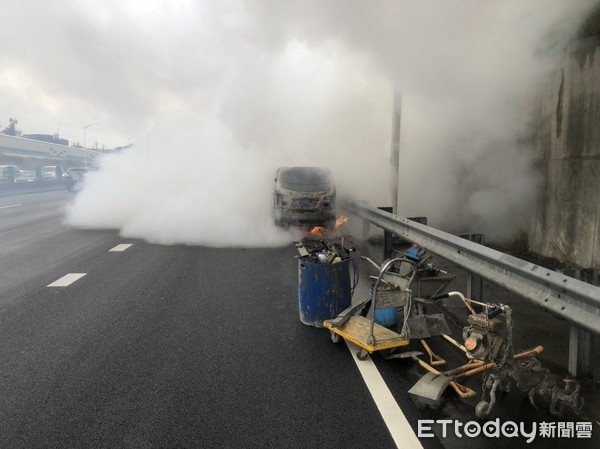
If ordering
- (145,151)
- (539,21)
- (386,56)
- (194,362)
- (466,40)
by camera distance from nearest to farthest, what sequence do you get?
(194,362) → (539,21) → (466,40) → (386,56) → (145,151)

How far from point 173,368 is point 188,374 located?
0.59ft

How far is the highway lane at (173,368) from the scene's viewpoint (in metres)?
2.54

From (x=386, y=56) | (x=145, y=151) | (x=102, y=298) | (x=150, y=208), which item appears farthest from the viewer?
(x=145, y=151)

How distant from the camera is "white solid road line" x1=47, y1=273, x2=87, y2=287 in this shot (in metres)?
5.85

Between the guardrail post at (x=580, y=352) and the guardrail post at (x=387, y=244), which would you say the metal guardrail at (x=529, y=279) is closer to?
the guardrail post at (x=580, y=352)

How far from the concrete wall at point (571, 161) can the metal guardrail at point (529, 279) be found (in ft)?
7.63

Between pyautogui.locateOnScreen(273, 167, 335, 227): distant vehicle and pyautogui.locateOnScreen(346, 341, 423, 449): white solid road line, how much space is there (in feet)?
20.6

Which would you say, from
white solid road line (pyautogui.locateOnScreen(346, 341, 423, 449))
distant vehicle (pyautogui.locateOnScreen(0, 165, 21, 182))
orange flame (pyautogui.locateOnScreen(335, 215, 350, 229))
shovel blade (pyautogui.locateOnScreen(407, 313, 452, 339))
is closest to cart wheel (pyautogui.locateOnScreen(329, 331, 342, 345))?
white solid road line (pyautogui.locateOnScreen(346, 341, 423, 449))

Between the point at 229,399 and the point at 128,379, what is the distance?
0.84 metres

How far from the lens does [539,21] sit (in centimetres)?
644

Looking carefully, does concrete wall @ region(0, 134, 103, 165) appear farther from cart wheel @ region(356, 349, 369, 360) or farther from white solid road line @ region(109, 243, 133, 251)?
cart wheel @ region(356, 349, 369, 360)

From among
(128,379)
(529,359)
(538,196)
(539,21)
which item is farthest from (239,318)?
(539,21)

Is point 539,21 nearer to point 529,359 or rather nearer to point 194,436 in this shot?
point 529,359

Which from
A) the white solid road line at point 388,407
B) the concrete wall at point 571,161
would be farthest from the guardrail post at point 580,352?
the concrete wall at point 571,161
